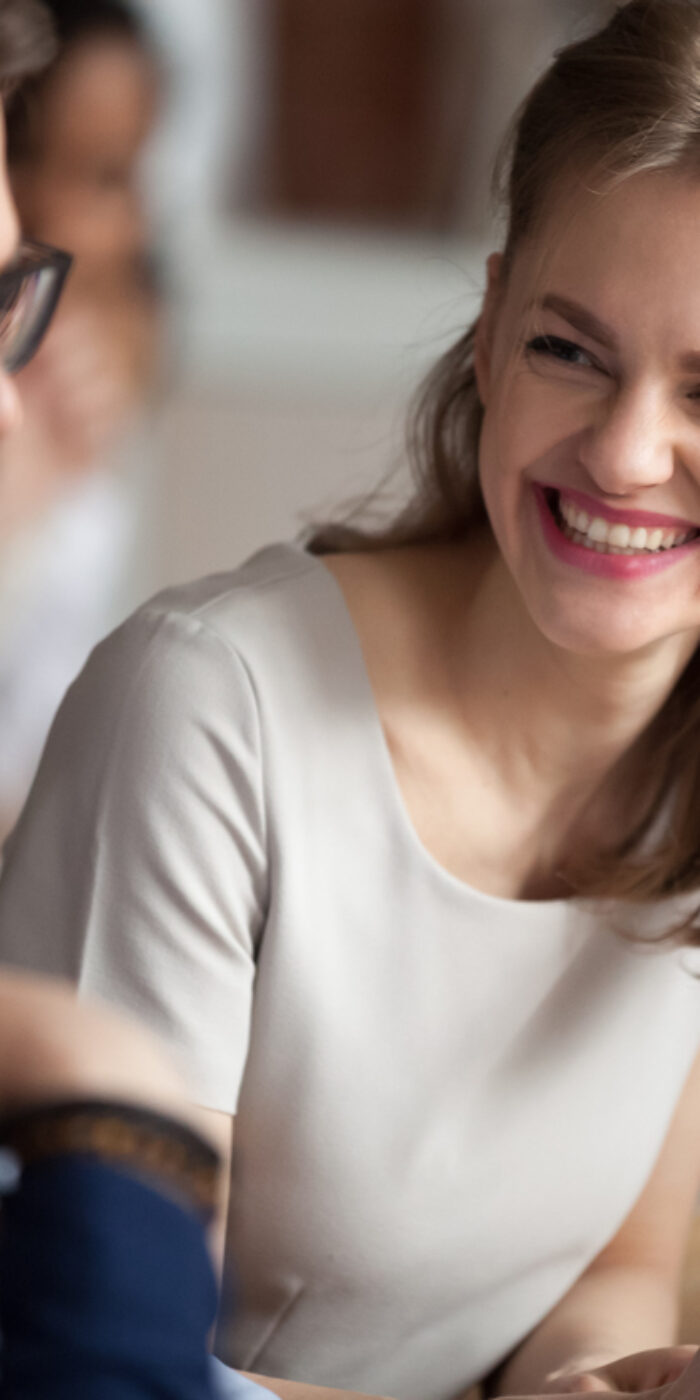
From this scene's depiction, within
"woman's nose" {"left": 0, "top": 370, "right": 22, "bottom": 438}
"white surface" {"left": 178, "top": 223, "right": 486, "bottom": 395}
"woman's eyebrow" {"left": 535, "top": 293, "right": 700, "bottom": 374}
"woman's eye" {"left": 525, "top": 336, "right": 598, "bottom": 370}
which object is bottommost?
"white surface" {"left": 178, "top": 223, "right": 486, "bottom": 395}

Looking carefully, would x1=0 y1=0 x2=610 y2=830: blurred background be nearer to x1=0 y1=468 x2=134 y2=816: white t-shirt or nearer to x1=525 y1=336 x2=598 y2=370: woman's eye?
x1=0 y1=468 x2=134 y2=816: white t-shirt

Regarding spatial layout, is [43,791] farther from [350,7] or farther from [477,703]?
[350,7]

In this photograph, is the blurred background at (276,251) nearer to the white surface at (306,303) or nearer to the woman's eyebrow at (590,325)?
the white surface at (306,303)

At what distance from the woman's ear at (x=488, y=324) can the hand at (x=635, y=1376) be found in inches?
22.1

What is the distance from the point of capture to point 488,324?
98cm

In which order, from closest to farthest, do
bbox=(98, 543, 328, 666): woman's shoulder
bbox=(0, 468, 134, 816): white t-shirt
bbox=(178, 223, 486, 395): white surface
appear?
bbox=(98, 543, 328, 666): woman's shoulder < bbox=(0, 468, 134, 816): white t-shirt < bbox=(178, 223, 486, 395): white surface

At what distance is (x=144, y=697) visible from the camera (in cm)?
91

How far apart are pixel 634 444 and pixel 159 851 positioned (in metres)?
0.35

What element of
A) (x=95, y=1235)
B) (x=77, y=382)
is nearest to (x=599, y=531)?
(x=95, y=1235)

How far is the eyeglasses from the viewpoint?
0.72 m

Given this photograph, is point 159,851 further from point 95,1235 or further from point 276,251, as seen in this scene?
point 276,251

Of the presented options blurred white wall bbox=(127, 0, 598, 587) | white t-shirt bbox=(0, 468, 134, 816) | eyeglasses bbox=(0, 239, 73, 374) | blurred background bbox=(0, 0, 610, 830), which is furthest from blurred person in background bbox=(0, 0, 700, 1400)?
blurred white wall bbox=(127, 0, 598, 587)

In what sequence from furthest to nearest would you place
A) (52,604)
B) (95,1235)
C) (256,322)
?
(256,322) < (52,604) < (95,1235)

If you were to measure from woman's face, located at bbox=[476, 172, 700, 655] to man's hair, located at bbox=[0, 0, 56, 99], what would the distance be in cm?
30
